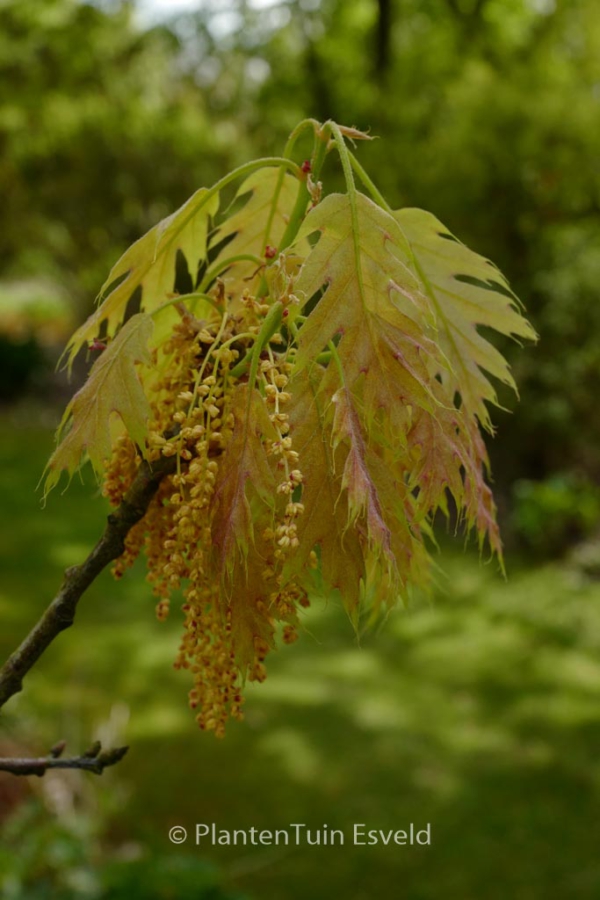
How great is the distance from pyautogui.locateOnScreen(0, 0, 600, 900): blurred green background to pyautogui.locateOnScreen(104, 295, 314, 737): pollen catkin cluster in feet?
0.89

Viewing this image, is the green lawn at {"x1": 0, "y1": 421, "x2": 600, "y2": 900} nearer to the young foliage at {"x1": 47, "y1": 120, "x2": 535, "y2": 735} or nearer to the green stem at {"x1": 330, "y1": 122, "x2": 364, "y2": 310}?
the young foliage at {"x1": 47, "y1": 120, "x2": 535, "y2": 735}

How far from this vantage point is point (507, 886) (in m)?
4.00

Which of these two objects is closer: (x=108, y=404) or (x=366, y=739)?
(x=108, y=404)

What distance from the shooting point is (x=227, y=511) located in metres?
1.02

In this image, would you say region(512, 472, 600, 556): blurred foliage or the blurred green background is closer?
the blurred green background

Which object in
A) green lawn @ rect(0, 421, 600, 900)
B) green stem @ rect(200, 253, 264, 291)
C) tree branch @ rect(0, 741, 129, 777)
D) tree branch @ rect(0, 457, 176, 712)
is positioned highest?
green stem @ rect(200, 253, 264, 291)

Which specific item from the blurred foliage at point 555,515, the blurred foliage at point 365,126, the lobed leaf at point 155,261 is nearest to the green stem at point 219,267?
the lobed leaf at point 155,261

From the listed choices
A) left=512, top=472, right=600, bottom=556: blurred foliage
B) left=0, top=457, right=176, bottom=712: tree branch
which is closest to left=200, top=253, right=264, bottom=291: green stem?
left=0, top=457, right=176, bottom=712: tree branch

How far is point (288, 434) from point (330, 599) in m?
1.10

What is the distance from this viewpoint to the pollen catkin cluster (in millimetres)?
1005

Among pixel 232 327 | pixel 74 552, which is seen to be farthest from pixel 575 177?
pixel 232 327

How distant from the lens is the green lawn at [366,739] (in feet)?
13.5

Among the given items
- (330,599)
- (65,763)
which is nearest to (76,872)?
(330,599)

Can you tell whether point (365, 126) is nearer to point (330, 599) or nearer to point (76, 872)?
point (76, 872)
